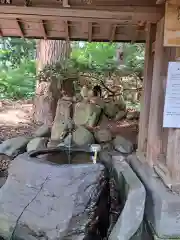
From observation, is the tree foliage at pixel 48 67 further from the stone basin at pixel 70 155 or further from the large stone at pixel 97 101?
the stone basin at pixel 70 155

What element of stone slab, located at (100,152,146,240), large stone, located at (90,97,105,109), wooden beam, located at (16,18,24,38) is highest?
wooden beam, located at (16,18,24,38)

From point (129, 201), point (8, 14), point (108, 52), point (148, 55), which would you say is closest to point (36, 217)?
point (129, 201)

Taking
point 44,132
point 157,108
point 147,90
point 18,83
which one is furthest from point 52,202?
point 18,83

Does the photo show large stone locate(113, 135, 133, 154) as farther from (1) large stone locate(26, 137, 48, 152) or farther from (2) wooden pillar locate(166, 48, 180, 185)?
(2) wooden pillar locate(166, 48, 180, 185)

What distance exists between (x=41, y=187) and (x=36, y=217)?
0.95 feet

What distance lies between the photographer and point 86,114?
6.61m

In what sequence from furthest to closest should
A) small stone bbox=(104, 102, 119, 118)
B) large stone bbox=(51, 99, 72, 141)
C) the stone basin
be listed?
small stone bbox=(104, 102, 119, 118), large stone bbox=(51, 99, 72, 141), the stone basin

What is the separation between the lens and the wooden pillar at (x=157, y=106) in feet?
11.6

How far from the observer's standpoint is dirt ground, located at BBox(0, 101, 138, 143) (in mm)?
6684

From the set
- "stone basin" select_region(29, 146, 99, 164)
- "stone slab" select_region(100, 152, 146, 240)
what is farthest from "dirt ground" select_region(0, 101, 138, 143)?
"stone slab" select_region(100, 152, 146, 240)

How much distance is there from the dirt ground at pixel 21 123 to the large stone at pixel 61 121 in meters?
0.90

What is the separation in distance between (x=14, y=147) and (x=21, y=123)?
A: 2.62 meters

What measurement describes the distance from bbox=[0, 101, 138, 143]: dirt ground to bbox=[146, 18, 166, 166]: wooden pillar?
2.19 metres

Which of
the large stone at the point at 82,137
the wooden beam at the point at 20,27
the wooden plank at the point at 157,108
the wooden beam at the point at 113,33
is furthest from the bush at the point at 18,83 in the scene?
the wooden plank at the point at 157,108
